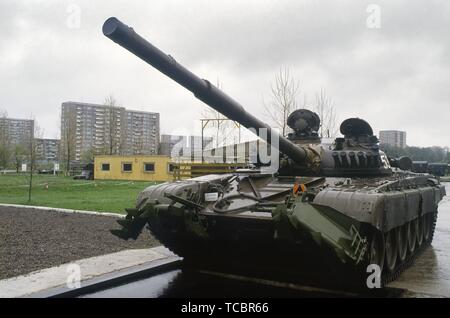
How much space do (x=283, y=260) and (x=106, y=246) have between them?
3.68m

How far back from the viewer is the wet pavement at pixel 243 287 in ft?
22.6

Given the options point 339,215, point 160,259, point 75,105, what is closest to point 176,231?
point 160,259

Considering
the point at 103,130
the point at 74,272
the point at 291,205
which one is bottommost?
the point at 74,272

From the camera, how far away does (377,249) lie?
691 cm

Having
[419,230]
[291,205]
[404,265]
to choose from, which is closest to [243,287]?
[291,205]

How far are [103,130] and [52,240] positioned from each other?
148 feet

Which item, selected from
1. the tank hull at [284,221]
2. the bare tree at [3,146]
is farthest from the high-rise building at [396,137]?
the bare tree at [3,146]

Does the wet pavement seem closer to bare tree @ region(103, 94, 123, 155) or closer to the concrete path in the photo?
the concrete path

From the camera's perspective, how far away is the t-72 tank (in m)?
6.00

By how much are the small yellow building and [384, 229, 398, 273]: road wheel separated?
27825 mm

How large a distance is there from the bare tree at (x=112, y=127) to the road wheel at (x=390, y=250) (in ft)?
142
